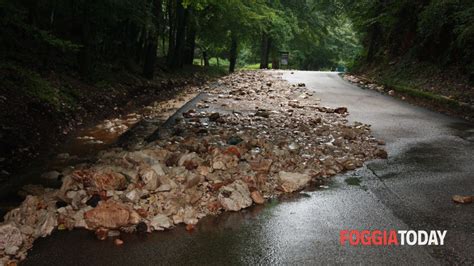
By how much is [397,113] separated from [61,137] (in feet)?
27.5

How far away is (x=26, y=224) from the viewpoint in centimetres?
389

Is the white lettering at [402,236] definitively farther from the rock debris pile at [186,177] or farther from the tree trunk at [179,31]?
the tree trunk at [179,31]

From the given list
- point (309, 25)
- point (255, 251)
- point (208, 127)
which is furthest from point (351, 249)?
point (309, 25)

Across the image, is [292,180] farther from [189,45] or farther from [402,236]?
[189,45]

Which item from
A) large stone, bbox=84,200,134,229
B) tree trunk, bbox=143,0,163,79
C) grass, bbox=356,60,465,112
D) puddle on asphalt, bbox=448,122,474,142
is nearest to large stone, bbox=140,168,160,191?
large stone, bbox=84,200,134,229

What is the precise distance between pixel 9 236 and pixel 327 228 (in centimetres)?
315

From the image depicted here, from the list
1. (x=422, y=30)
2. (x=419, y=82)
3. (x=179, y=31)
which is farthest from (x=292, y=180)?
(x=179, y=31)

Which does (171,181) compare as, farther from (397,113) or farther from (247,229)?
(397,113)

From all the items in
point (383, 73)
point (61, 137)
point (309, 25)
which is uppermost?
point (309, 25)

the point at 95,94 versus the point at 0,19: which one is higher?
the point at 0,19

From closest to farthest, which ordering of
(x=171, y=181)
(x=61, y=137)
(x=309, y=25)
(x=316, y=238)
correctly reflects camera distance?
(x=316, y=238) → (x=171, y=181) → (x=61, y=137) → (x=309, y=25)

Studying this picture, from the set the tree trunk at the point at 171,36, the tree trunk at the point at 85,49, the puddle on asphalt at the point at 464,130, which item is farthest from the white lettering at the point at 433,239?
the tree trunk at the point at 171,36

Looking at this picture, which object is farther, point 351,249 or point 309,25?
point 309,25
